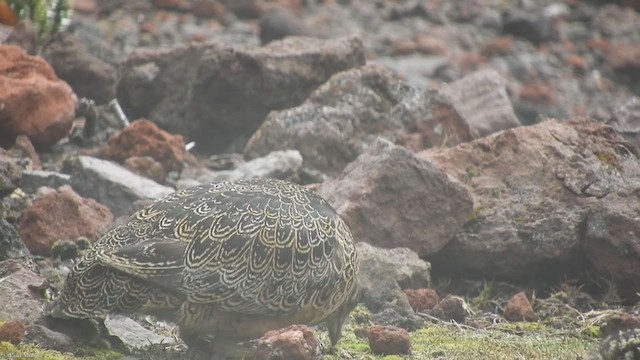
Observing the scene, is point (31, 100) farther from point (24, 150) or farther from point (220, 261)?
point (220, 261)

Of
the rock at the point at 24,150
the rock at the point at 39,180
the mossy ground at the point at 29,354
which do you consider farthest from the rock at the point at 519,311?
the rock at the point at 24,150

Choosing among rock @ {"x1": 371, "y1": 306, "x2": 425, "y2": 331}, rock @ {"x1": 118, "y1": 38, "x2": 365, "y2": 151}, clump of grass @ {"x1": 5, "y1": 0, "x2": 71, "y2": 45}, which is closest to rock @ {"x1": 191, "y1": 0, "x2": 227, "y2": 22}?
clump of grass @ {"x1": 5, "y1": 0, "x2": 71, "y2": 45}

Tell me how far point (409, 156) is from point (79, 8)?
11.7 meters

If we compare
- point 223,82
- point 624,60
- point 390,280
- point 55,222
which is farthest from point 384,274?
point 624,60

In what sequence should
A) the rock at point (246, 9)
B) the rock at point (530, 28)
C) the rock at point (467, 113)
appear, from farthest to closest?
the rock at point (530, 28), the rock at point (246, 9), the rock at point (467, 113)

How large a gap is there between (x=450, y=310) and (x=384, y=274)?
0.63m

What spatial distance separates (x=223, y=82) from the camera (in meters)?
14.3

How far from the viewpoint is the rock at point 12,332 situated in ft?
26.8

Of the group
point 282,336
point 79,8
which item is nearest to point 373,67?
point 282,336

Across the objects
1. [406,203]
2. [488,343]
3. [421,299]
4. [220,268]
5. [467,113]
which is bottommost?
[467,113]

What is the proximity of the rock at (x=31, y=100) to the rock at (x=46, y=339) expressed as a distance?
15.9 ft

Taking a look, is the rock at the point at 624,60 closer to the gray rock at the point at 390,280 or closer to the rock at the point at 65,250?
the gray rock at the point at 390,280

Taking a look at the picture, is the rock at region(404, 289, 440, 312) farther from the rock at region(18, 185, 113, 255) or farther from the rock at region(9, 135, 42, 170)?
the rock at region(9, 135, 42, 170)

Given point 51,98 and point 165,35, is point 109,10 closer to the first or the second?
point 165,35
